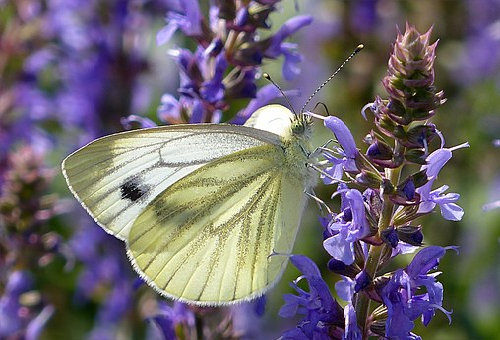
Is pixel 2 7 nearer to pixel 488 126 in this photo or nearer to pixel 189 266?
pixel 189 266

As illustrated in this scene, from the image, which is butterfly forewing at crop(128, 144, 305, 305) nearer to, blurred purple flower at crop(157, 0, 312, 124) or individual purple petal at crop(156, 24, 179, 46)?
blurred purple flower at crop(157, 0, 312, 124)

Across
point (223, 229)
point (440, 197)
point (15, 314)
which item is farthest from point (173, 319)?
point (440, 197)

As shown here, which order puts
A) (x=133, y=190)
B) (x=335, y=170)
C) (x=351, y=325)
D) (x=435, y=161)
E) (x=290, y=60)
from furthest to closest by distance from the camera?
(x=290, y=60) → (x=133, y=190) → (x=335, y=170) → (x=435, y=161) → (x=351, y=325)

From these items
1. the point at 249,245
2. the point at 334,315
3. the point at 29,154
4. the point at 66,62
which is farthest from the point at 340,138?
the point at 66,62

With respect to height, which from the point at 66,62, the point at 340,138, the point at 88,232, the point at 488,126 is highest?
the point at 340,138

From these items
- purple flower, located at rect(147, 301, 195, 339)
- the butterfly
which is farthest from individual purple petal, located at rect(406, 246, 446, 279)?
purple flower, located at rect(147, 301, 195, 339)

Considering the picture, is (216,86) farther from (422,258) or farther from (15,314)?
(15,314)
